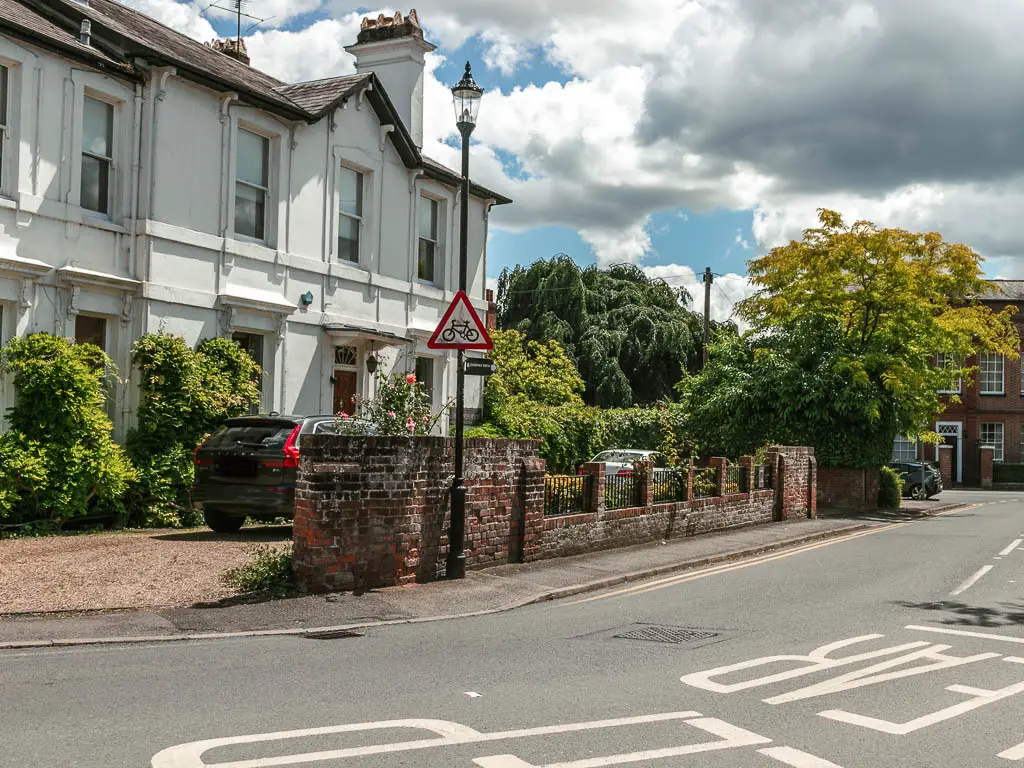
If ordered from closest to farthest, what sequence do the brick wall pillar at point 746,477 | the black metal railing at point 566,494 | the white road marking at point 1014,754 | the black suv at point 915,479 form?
the white road marking at point 1014,754 → the black metal railing at point 566,494 → the brick wall pillar at point 746,477 → the black suv at point 915,479

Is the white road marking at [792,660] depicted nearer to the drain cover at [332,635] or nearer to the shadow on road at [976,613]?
the shadow on road at [976,613]

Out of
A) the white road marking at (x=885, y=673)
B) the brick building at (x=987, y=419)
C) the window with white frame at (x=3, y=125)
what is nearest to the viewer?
the white road marking at (x=885, y=673)

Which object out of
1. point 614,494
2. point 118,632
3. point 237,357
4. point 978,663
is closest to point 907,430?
point 614,494

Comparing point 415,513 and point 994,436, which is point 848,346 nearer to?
point 415,513

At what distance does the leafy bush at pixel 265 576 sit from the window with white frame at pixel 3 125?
7.42 meters

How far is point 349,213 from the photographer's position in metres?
20.3

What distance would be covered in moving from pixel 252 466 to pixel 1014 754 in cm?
995

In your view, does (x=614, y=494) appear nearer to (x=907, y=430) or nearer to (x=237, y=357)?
(x=237, y=357)

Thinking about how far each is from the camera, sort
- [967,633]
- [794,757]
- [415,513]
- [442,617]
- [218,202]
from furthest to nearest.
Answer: [218,202] → [415,513] → [442,617] → [967,633] → [794,757]

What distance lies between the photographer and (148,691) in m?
6.46

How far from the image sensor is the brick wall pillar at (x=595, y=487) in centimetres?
1501

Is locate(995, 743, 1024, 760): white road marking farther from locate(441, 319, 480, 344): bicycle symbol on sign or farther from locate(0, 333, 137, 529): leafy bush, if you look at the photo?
locate(0, 333, 137, 529): leafy bush

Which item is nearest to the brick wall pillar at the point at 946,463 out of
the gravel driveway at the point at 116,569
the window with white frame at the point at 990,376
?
the window with white frame at the point at 990,376

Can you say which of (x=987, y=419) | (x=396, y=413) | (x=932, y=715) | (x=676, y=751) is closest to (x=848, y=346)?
(x=396, y=413)
